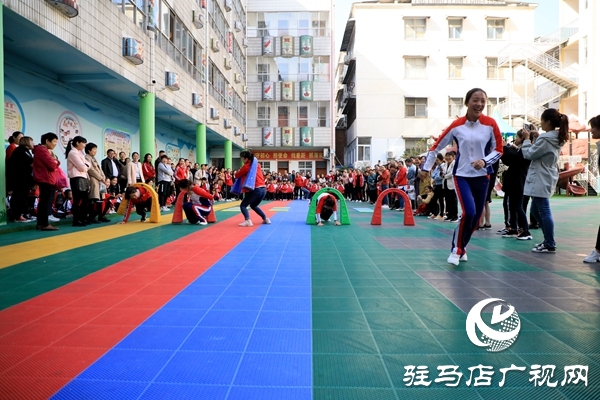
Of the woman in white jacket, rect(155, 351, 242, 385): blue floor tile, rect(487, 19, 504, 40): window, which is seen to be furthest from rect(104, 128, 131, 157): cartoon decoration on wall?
rect(487, 19, 504, 40): window

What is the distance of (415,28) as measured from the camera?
38.7 m

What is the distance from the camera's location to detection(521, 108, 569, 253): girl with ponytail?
6.27 meters

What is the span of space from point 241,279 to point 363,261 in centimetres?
182

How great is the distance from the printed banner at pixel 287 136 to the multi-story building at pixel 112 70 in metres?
13.6

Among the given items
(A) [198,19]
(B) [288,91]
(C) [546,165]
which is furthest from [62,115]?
(B) [288,91]

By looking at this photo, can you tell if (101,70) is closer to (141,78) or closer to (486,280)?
(141,78)

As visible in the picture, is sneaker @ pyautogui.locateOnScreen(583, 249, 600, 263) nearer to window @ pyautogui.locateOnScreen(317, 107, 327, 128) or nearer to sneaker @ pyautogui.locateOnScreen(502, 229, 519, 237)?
sneaker @ pyautogui.locateOnScreen(502, 229, 519, 237)

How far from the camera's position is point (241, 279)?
4.92 meters

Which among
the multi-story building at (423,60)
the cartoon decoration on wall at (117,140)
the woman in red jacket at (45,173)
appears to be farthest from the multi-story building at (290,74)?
the woman in red jacket at (45,173)

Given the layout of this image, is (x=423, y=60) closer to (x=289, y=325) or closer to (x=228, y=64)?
(x=228, y=64)

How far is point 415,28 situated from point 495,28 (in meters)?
6.70

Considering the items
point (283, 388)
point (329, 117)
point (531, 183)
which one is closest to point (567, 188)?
point (329, 117)

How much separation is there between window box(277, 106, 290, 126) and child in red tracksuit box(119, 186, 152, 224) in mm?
29996

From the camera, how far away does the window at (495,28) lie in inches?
1524
